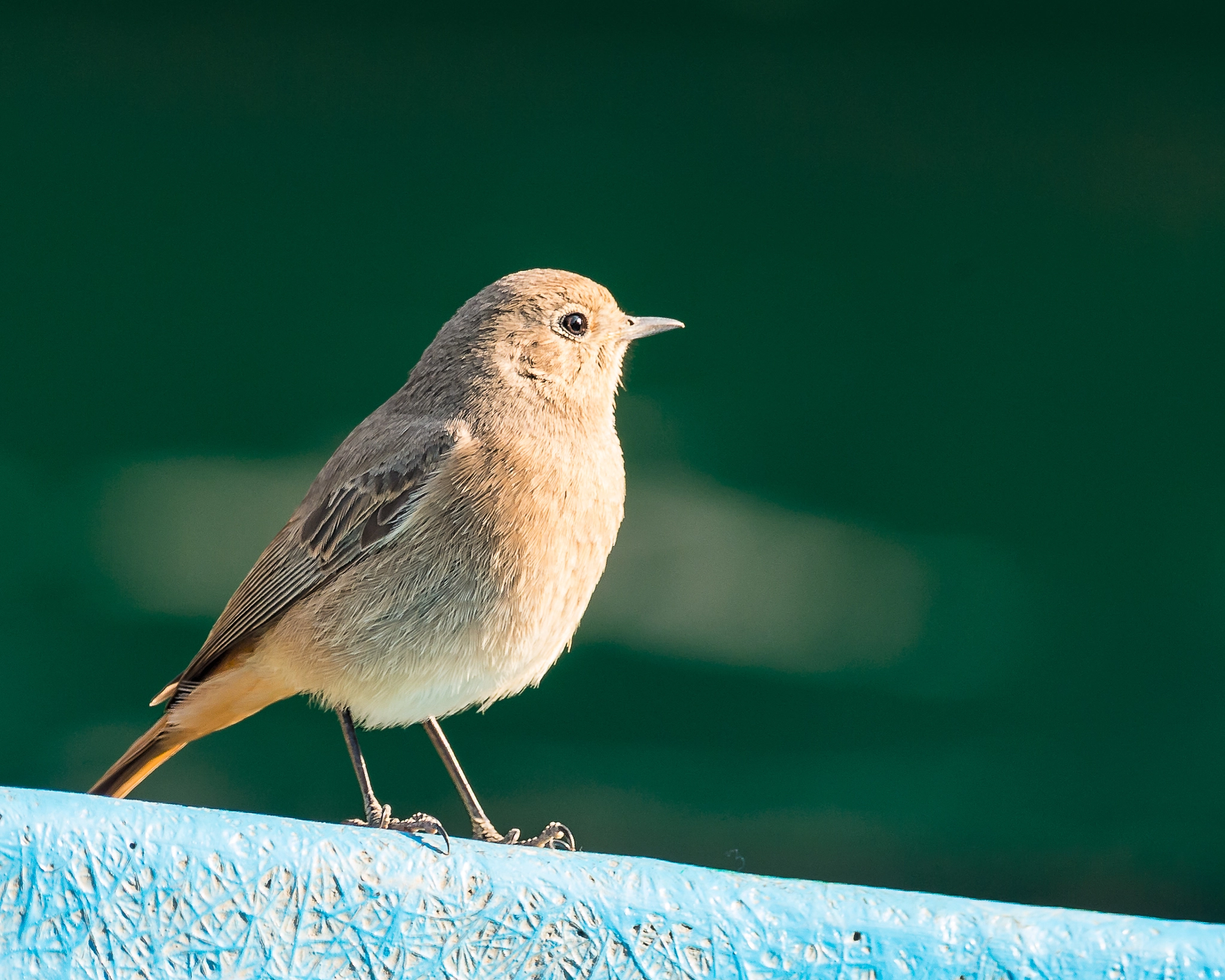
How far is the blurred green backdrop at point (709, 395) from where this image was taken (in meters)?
5.00

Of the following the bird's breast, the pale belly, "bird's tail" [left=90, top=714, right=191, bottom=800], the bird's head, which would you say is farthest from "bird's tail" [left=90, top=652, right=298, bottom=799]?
the bird's head

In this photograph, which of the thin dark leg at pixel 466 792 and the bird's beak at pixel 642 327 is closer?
the thin dark leg at pixel 466 792

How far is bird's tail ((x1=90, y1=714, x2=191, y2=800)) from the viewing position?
12.2 ft

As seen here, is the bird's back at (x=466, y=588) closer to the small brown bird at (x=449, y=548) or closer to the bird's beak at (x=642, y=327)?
the small brown bird at (x=449, y=548)

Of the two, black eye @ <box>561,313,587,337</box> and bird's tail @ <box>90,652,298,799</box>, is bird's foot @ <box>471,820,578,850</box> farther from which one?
black eye @ <box>561,313,587,337</box>

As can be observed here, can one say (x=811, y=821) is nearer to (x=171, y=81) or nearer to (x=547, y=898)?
(x=547, y=898)

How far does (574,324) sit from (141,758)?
181cm

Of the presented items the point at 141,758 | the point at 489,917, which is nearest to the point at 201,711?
the point at 141,758

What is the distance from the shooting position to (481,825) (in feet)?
12.7

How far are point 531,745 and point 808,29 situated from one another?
3069 mm

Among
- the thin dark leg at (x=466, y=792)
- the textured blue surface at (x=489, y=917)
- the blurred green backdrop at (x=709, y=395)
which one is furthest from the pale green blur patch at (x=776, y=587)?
the textured blue surface at (x=489, y=917)

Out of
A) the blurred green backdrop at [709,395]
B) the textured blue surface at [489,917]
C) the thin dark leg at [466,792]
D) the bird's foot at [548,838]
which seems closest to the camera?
the textured blue surface at [489,917]

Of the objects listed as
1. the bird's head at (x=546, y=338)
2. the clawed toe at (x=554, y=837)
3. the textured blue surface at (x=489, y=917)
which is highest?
the bird's head at (x=546, y=338)

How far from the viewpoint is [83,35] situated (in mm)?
4898
